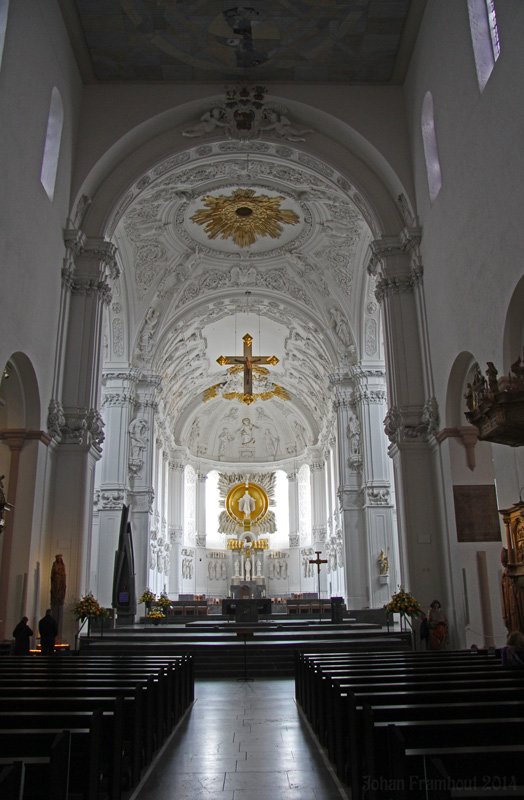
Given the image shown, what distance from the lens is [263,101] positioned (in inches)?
632

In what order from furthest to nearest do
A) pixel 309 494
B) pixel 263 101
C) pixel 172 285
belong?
1. pixel 309 494
2. pixel 172 285
3. pixel 263 101

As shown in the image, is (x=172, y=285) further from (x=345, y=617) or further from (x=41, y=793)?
(x=41, y=793)

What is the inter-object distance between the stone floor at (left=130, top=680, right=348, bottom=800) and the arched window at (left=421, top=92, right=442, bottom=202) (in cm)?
1073

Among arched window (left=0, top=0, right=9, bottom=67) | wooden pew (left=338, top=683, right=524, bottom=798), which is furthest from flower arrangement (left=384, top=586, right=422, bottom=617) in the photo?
arched window (left=0, top=0, right=9, bottom=67)

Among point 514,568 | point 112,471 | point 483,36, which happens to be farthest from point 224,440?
point 514,568

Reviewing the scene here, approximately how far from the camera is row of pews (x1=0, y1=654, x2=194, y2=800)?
3.48 m

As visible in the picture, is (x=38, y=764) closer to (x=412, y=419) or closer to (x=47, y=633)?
(x=47, y=633)

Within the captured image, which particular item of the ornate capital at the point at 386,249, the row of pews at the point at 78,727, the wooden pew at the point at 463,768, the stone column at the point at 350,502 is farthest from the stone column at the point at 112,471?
the wooden pew at the point at 463,768

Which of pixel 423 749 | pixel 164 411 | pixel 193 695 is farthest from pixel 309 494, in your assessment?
pixel 423 749

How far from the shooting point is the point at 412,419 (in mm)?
14117

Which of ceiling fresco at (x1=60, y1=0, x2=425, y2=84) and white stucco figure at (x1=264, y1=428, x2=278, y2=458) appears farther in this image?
white stucco figure at (x1=264, y1=428, x2=278, y2=458)

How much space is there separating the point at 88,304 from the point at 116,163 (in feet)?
12.6

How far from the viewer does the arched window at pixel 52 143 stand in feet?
45.2

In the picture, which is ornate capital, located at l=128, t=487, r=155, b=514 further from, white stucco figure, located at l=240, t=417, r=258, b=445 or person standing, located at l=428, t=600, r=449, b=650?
white stucco figure, located at l=240, t=417, r=258, b=445
